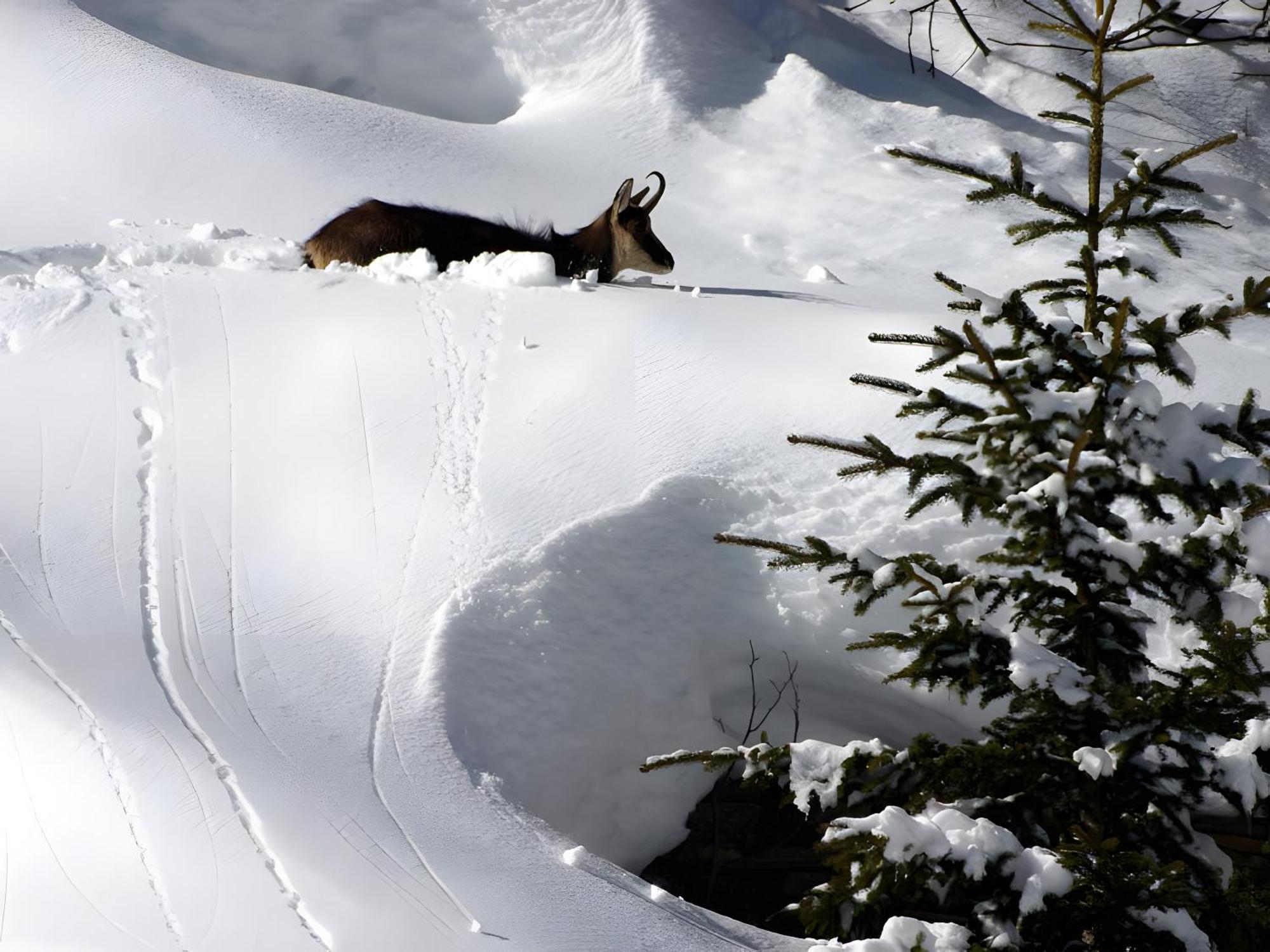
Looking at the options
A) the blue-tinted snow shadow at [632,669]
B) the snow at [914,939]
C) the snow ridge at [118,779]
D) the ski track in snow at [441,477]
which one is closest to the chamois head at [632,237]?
the ski track in snow at [441,477]

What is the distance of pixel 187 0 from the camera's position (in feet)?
31.4

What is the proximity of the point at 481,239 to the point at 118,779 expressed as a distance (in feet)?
11.8

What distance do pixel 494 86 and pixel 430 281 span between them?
4.47m

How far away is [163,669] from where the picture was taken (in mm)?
2955

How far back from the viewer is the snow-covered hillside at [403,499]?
94.6 inches

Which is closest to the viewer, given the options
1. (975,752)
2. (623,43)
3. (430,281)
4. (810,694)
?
(975,752)

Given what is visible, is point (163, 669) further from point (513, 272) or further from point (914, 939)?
point (513, 272)

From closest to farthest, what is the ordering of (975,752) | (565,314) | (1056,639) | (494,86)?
(975,752)
(1056,639)
(565,314)
(494,86)

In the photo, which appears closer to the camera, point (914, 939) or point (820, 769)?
point (914, 939)

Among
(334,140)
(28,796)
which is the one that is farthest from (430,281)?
(28,796)

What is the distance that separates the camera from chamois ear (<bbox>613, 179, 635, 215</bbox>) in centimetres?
575

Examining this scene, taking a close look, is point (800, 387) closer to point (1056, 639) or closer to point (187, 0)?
point (1056, 639)

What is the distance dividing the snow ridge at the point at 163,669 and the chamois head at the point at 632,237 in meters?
2.39

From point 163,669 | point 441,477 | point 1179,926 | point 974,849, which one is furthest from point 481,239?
point 1179,926
